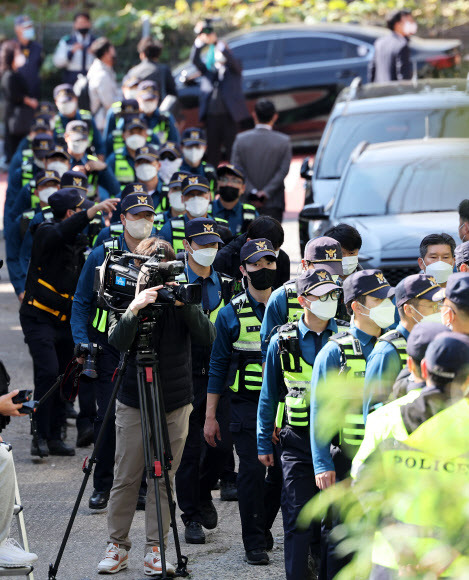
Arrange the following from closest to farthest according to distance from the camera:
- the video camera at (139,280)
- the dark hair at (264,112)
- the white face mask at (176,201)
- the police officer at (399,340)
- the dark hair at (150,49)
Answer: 1. the police officer at (399,340)
2. the video camera at (139,280)
3. the white face mask at (176,201)
4. the dark hair at (264,112)
5. the dark hair at (150,49)

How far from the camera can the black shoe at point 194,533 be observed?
7.12 meters

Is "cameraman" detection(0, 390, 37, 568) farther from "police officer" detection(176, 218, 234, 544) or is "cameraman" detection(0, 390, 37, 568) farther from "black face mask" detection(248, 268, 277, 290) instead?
"black face mask" detection(248, 268, 277, 290)

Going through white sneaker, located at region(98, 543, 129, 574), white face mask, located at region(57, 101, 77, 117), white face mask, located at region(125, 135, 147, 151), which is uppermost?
white face mask, located at region(125, 135, 147, 151)

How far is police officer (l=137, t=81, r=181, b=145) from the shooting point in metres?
13.5

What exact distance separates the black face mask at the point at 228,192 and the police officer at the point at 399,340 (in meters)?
4.36

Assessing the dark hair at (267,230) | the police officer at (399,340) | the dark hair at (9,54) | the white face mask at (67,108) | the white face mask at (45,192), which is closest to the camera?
the police officer at (399,340)

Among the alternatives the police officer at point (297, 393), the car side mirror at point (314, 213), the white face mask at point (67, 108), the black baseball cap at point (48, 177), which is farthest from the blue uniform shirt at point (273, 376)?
the white face mask at point (67, 108)

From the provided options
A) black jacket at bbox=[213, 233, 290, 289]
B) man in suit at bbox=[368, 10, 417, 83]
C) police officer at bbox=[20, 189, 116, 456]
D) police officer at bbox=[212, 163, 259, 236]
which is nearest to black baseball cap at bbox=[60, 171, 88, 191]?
police officer at bbox=[20, 189, 116, 456]

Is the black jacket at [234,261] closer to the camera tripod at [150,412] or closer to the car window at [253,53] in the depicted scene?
the camera tripod at [150,412]

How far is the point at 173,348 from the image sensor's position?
6.56 m

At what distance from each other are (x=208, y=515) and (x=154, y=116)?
289 inches

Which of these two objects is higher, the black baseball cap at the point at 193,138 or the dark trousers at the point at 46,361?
the black baseball cap at the point at 193,138

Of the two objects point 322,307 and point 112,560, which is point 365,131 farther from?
point 112,560

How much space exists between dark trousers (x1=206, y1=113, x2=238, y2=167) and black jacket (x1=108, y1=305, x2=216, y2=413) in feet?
32.8
